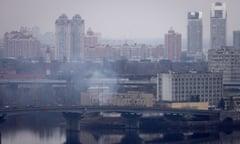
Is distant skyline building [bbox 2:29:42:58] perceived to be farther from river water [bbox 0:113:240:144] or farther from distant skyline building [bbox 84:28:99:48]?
river water [bbox 0:113:240:144]

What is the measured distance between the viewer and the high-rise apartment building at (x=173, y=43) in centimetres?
3966

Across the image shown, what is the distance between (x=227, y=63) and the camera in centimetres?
2681

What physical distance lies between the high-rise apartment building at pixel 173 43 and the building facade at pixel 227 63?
12.4m

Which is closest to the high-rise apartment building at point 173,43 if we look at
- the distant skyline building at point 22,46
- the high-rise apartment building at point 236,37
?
the high-rise apartment building at point 236,37

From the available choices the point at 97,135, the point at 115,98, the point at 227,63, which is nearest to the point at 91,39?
the point at 227,63

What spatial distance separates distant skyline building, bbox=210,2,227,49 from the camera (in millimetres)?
37406

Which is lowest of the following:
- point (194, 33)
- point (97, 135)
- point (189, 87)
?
point (97, 135)

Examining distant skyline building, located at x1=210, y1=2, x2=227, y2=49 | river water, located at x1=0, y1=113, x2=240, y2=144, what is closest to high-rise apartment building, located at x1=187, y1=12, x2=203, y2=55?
distant skyline building, located at x1=210, y1=2, x2=227, y2=49

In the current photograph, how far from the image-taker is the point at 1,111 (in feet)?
62.4

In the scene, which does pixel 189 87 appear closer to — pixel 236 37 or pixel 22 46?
pixel 236 37

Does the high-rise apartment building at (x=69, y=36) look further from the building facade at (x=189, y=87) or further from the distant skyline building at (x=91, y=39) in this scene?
the building facade at (x=189, y=87)

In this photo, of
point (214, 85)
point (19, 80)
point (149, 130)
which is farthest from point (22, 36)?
point (149, 130)

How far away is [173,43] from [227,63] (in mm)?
13294

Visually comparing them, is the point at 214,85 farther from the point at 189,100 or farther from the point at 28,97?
the point at 28,97
